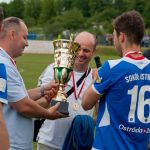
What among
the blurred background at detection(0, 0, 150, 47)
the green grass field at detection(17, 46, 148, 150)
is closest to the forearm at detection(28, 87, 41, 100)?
the green grass field at detection(17, 46, 148, 150)

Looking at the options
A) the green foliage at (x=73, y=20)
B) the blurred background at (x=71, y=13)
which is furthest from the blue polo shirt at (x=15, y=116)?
the green foliage at (x=73, y=20)

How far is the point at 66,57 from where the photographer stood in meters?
5.19

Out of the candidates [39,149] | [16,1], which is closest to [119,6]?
[16,1]

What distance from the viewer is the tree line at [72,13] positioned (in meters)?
93.3

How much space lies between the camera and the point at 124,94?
178 inches

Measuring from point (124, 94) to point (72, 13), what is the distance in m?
96.0

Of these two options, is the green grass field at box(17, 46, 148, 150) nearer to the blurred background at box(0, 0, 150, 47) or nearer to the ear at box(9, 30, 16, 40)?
the ear at box(9, 30, 16, 40)

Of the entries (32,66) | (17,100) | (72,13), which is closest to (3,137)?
(17,100)

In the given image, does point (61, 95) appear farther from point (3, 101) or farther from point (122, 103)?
point (3, 101)

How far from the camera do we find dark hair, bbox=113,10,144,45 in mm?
4516

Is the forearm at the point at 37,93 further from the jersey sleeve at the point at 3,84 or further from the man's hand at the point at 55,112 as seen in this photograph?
the jersey sleeve at the point at 3,84

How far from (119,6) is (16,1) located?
2742 cm

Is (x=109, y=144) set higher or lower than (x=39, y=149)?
higher

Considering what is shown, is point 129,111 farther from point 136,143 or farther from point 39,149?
point 39,149
